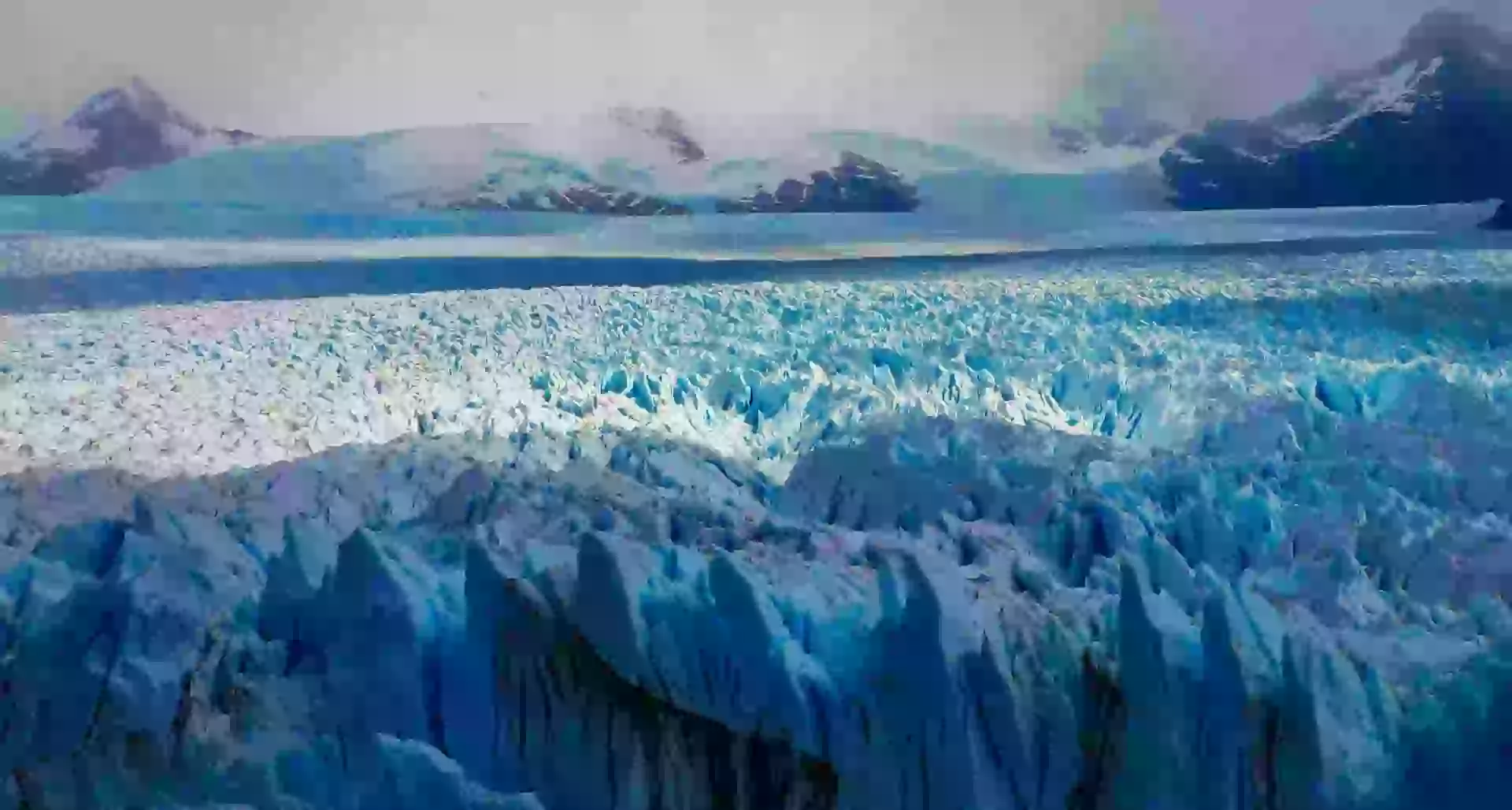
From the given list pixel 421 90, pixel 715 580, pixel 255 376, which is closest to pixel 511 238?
pixel 421 90

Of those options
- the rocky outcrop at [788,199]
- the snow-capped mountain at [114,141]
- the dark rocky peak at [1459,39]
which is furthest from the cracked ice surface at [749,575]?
the dark rocky peak at [1459,39]

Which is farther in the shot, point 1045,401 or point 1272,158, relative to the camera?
point 1272,158

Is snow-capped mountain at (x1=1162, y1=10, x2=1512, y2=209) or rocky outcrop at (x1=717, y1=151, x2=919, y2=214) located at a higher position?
snow-capped mountain at (x1=1162, y1=10, x2=1512, y2=209)

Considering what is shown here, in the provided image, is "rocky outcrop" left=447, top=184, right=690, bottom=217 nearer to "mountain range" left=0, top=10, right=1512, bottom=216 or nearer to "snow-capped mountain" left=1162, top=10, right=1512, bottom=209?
"mountain range" left=0, top=10, right=1512, bottom=216

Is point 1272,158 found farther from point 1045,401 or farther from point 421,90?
point 421,90

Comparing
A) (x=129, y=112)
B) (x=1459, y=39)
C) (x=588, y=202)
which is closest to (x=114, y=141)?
Result: (x=129, y=112)

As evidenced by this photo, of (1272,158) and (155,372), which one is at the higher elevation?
(1272,158)

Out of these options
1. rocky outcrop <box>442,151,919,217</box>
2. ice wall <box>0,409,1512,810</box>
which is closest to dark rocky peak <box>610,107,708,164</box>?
rocky outcrop <box>442,151,919,217</box>
